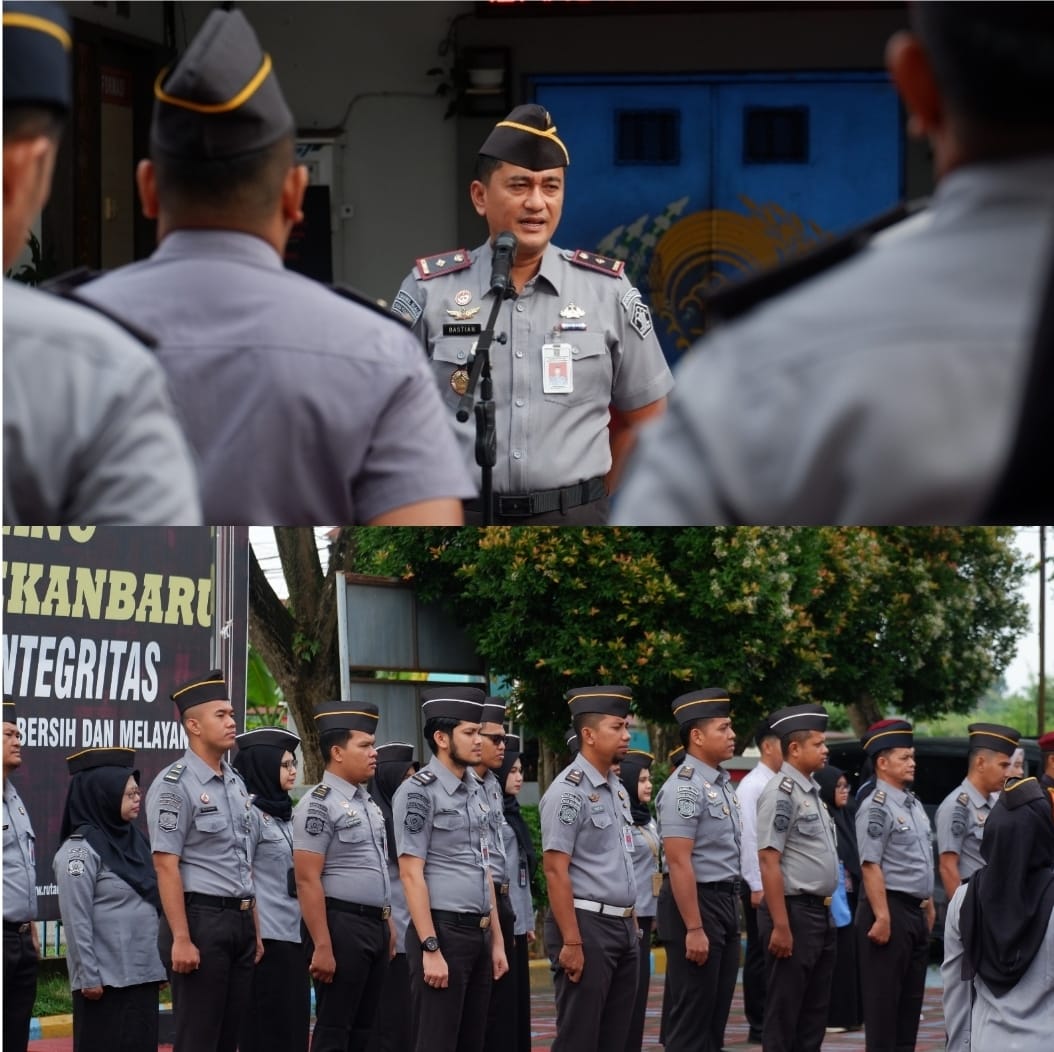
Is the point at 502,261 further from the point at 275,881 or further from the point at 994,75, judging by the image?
the point at 994,75

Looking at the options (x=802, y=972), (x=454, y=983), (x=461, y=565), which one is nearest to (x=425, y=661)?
(x=461, y=565)

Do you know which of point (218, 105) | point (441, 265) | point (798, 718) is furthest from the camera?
point (441, 265)

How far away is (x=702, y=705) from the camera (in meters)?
3.60

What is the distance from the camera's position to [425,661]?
3539 millimetres

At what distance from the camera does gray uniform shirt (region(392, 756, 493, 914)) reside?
3.75 m

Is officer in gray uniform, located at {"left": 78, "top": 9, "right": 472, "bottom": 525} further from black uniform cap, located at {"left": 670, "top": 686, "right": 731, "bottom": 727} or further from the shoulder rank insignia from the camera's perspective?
the shoulder rank insignia

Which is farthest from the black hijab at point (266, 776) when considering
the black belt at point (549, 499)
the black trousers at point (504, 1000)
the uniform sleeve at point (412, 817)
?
the black belt at point (549, 499)

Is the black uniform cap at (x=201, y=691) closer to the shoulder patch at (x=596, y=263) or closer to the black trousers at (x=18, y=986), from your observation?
the black trousers at (x=18, y=986)

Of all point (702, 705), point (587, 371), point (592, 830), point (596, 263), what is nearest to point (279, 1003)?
point (592, 830)

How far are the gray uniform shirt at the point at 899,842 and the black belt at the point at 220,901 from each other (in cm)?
119

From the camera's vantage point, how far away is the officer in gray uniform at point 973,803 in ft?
11.9

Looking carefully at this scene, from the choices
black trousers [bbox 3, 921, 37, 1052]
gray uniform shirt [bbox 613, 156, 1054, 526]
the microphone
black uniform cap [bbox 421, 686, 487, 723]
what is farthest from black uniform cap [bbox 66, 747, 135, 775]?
gray uniform shirt [bbox 613, 156, 1054, 526]

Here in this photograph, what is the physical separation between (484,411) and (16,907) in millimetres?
1397

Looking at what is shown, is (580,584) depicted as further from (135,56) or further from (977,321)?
(135,56)
